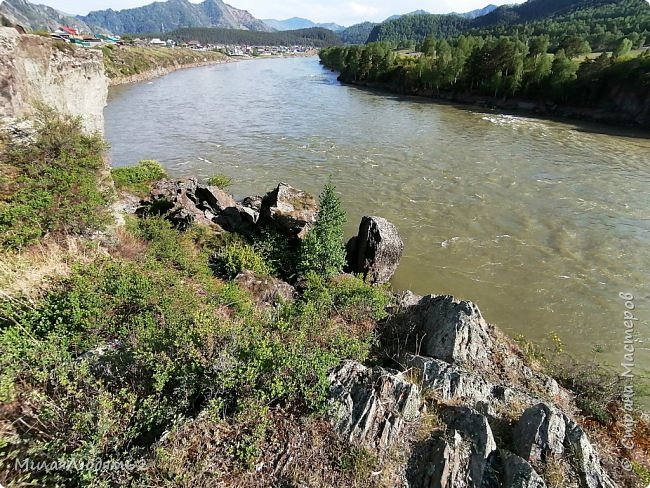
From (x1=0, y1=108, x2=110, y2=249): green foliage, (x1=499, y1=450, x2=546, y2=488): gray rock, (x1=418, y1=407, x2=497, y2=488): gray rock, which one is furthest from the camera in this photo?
(x1=0, y1=108, x2=110, y2=249): green foliage

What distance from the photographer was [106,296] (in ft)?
26.3

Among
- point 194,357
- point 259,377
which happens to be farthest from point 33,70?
point 259,377

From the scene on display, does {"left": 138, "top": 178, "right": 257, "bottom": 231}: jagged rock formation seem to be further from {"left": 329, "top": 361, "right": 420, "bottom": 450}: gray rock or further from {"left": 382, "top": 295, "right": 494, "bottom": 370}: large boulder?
{"left": 329, "top": 361, "right": 420, "bottom": 450}: gray rock

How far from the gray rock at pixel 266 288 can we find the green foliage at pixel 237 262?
379mm

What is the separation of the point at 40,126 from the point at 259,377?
10.6 meters

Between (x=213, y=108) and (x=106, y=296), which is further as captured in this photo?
(x=213, y=108)

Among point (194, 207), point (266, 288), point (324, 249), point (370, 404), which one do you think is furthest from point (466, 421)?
point (194, 207)

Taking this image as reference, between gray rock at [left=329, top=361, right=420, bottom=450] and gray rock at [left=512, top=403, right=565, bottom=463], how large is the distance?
5.86 feet

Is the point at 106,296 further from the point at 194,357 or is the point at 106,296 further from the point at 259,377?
the point at 259,377

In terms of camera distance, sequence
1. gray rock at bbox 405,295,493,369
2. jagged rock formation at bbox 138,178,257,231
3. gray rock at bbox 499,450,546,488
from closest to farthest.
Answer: gray rock at bbox 499,450,546,488, gray rock at bbox 405,295,493,369, jagged rock formation at bbox 138,178,257,231

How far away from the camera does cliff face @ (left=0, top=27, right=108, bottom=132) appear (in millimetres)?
10766

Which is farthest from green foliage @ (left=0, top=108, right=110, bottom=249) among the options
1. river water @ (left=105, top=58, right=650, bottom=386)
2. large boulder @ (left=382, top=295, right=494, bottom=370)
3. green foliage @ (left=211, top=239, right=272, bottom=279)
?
river water @ (left=105, top=58, right=650, bottom=386)

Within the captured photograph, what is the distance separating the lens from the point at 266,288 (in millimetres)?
11641

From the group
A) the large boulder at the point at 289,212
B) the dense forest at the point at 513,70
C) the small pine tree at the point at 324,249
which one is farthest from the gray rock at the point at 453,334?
the dense forest at the point at 513,70
